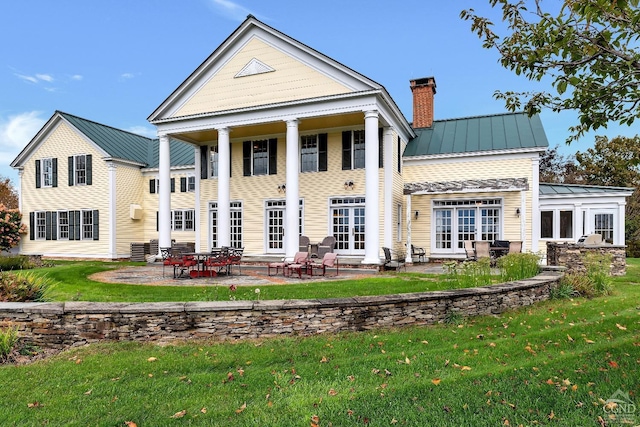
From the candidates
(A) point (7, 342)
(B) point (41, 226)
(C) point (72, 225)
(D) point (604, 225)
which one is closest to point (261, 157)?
(C) point (72, 225)

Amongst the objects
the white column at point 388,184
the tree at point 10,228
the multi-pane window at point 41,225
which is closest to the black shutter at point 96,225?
the multi-pane window at point 41,225

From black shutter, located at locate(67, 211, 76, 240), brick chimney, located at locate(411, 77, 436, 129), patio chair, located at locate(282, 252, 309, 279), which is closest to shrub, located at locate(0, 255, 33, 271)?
black shutter, located at locate(67, 211, 76, 240)

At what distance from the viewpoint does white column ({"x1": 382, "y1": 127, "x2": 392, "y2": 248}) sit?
15641 millimetres

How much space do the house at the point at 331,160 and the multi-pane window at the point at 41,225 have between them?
975cm

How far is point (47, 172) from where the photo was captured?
2267 cm

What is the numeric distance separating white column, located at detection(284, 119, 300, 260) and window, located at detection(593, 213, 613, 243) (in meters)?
12.7

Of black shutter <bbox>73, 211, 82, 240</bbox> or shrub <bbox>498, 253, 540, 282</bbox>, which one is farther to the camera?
black shutter <bbox>73, 211, 82, 240</bbox>

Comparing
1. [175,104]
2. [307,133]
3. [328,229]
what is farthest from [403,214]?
[175,104]

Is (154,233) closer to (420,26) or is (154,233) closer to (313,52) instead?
(313,52)

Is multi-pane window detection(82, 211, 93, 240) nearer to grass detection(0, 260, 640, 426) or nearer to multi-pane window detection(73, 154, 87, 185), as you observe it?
multi-pane window detection(73, 154, 87, 185)

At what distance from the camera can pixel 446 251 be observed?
1692 centimetres

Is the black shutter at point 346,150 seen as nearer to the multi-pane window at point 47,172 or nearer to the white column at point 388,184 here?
the white column at point 388,184

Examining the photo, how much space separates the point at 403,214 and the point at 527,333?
12.0 metres

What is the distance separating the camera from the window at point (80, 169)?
71.2ft
